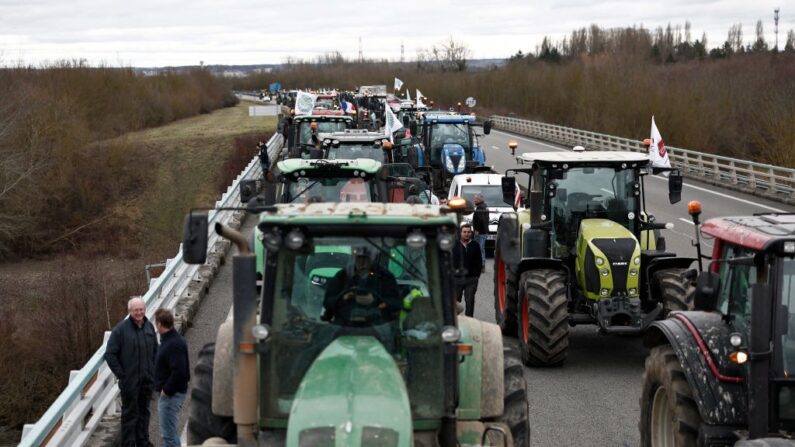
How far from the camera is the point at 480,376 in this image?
7.80 m

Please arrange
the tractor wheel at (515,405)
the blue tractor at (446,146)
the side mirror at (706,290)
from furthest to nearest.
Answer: the blue tractor at (446,146) < the tractor wheel at (515,405) < the side mirror at (706,290)

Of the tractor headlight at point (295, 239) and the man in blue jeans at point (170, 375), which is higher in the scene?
the tractor headlight at point (295, 239)

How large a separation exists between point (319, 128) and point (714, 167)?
14.9m

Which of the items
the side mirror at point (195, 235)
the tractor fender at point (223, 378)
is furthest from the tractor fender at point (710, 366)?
the side mirror at point (195, 235)

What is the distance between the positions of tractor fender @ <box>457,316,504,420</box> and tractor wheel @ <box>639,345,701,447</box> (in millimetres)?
1297

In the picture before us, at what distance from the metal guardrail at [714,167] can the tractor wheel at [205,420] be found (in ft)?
88.5

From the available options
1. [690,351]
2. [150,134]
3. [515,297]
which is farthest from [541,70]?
[690,351]

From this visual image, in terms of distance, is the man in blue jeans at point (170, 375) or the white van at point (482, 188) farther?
the white van at point (482, 188)

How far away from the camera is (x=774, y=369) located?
7.28m

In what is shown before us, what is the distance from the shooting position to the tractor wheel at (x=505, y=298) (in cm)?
1484

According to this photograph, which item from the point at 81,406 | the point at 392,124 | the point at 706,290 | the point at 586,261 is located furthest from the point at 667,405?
the point at 392,124

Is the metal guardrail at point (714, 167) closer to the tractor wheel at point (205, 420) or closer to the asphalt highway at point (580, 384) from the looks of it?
the asphalt highway at point (580, 384)

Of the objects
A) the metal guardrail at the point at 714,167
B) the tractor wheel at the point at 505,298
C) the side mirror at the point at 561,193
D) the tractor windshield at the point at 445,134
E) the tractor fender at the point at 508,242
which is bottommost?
the metal guardrail at the point at 714,167

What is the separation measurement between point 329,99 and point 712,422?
168 feet
